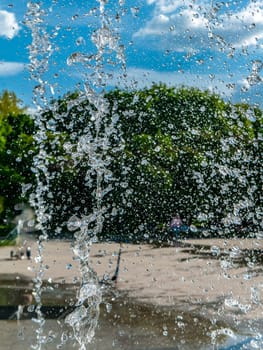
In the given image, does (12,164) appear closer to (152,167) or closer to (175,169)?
(152,167)

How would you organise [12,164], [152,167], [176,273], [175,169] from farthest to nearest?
[12,164]
[152,167]
[175,169]
[176,273]

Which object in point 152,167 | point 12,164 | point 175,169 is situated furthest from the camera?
point 12,164

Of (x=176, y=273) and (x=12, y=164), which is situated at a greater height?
(x=12, y=164)

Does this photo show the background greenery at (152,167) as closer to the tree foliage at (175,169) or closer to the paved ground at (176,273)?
the tree foliage at (175,169)

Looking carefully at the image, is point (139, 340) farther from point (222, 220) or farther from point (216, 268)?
point (222, 220)

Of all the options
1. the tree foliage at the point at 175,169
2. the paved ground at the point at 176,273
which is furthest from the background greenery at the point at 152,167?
the paved ground at the point at 176,273

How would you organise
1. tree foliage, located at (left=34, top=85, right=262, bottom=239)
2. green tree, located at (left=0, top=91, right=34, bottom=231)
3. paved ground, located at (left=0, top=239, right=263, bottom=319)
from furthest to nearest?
green tree, located at (left=0, top=91, right=34, bottom=231)
tree foliage, located at (left=34, top=85, right=262, bottom=239)
paved ground, located at (left=0, top=239, right=263, bottom=319)

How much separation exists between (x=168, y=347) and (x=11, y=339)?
6.46ft

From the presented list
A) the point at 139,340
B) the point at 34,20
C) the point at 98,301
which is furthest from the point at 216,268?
the point at 34,20

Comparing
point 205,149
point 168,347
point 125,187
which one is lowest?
point 168,347


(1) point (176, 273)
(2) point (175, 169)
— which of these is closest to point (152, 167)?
(2) point (175, 169)

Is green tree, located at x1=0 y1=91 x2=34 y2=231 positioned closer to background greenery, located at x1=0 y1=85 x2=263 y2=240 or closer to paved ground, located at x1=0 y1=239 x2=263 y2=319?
background greenery, located at x1=0 y1=85 x2=263 y2=240

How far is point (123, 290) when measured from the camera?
11.0m

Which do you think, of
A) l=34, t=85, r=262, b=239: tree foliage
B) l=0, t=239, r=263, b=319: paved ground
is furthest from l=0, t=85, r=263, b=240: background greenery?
l=0, t=239, r=263, b=319: paved ground
